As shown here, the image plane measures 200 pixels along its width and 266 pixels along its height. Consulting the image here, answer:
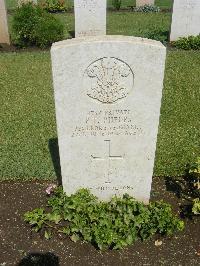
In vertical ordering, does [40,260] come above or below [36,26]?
below

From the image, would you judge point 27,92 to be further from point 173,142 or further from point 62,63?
point 62,63

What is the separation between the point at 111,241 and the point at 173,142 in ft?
8.94

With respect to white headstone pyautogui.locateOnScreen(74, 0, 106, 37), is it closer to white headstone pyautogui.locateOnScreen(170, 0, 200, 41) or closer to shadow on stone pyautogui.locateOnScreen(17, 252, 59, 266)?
white headstone pyautogui.locateOnScreen(170, 0, 200, 41)

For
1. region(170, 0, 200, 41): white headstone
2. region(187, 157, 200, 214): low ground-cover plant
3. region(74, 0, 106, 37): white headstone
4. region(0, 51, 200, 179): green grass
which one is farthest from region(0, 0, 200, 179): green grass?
region(74, 0, 106, 37): white headstone

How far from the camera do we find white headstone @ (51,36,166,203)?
3418 millimetres

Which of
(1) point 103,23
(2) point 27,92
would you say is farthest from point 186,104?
(1) point 103,23

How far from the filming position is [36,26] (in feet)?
36.5

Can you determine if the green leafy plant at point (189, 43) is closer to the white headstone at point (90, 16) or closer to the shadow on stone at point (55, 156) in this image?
the white headstone at point (90, 16)

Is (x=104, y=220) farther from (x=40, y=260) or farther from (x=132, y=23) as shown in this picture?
(x=132, y=23)

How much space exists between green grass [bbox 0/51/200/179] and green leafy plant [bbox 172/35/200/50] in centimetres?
62

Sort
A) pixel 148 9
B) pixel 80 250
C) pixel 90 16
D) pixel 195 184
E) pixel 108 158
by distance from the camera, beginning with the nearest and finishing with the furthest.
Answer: pixel 80 250, pixel 108 158, pixel 195 184, pixel 90 16, pixel 148 9

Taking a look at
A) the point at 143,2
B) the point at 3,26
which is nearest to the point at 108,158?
the point at 3,26

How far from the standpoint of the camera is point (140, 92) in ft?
12.0

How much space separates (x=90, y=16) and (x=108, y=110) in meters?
8.58
